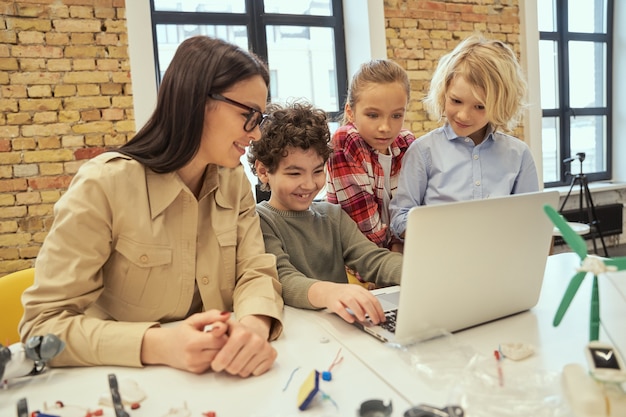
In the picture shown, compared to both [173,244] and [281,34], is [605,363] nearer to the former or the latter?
[173,244]

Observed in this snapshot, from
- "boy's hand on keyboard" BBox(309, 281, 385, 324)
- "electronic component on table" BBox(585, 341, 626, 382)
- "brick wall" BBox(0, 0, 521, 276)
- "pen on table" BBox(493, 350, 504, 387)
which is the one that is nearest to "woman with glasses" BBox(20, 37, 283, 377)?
"boy's hand on keyboard" BBox(309, 281, 385, 324)

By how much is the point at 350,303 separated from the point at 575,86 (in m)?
5.70

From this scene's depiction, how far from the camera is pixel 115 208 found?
1.12m

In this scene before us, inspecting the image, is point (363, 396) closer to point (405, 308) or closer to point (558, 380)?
point (405, 308)

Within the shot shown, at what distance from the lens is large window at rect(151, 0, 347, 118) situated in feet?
13.5

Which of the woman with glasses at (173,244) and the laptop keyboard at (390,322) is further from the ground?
the woman with glasses at (173,244)

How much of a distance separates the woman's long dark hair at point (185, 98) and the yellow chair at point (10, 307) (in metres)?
0.52

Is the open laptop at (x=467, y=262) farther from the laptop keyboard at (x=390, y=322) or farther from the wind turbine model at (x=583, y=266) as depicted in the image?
the wind turbine model at (x=583, y=266)

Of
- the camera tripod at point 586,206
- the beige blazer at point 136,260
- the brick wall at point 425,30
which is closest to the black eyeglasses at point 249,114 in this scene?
the beige blazer at point 136,260

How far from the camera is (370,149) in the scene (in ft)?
6.38

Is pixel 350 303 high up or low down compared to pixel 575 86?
down

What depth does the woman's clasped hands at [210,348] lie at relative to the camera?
2.93ft

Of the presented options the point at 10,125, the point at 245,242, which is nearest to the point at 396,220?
the point at 245,242

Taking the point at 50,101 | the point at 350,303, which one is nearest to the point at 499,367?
the point at 350,303
